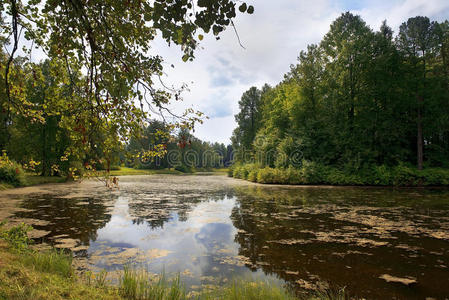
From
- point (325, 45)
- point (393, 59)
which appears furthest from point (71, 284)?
point (325, 45)

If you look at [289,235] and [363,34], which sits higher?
[363,34]

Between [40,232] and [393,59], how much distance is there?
2654 cm

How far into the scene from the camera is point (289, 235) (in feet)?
20.2

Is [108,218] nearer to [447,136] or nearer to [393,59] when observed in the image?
[393,59]

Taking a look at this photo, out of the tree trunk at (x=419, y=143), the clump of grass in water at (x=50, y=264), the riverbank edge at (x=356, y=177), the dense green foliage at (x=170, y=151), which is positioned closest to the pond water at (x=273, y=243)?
the clump of grass in water at (x=50, y=264)

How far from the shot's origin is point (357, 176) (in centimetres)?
1972

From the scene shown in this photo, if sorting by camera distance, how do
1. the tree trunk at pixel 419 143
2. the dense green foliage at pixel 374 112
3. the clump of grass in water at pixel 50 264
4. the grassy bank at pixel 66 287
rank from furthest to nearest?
the dense green foliage at pixel 374 112 → the tree trunk at pixel 419 143 → the clump of grass in water at pixel 50 264 → the grassy bank at pixel 66 287

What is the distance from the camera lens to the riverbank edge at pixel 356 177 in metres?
18.1

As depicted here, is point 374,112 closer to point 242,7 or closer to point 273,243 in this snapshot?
point 273,243

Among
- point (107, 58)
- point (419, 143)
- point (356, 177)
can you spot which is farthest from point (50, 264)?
point (419, 143)

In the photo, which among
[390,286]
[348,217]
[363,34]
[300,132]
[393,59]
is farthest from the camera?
[300,132]

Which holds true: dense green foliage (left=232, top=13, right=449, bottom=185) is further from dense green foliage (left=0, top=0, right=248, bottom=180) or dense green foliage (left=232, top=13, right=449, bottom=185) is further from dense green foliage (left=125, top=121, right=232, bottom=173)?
dense green foliage (left=0, top=0, right=248, bottom=180)

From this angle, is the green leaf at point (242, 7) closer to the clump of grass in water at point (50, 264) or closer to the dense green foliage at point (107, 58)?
the dense green foliage at point (107, 58)

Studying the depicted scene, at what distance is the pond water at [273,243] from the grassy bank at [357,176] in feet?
32.5
